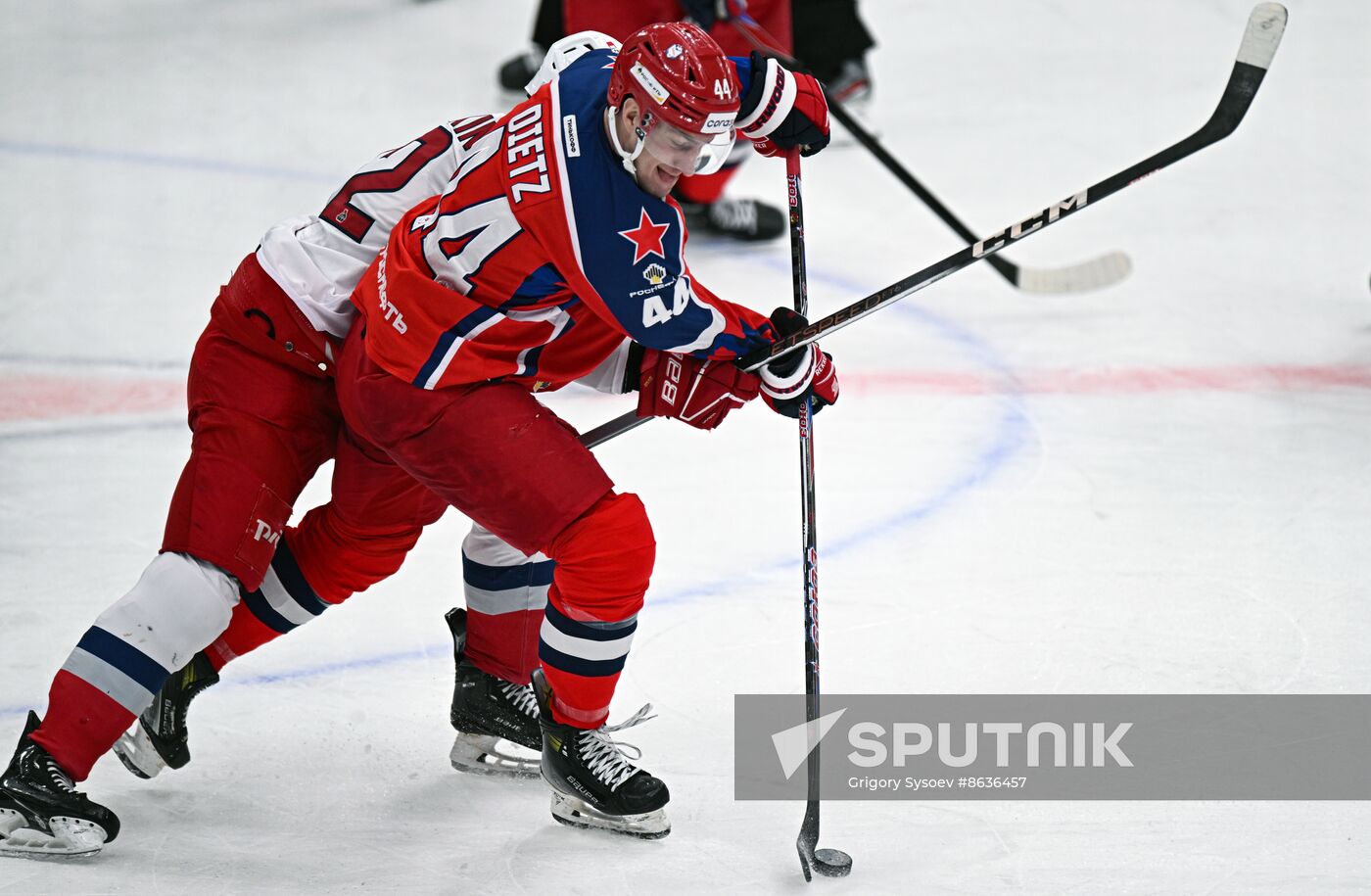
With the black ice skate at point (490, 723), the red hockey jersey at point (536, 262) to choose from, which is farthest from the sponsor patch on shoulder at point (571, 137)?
the black ice skate at point (490, 723)

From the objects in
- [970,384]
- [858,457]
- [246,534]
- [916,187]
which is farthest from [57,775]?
[916,187]

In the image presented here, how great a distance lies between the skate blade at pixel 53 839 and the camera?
212 cm

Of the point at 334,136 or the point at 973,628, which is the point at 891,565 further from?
the point at 334,136

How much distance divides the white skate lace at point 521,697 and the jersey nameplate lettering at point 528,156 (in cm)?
82

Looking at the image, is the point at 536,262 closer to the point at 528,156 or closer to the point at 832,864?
the point at 528,156

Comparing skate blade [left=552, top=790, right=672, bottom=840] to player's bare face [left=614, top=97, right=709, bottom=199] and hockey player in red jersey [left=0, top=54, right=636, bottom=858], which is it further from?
player's bare face [left=614, top=97, right=709, bottom=199]

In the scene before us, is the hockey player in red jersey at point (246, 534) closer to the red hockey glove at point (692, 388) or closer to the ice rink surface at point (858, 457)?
the ice rink surface at point (858, 457)

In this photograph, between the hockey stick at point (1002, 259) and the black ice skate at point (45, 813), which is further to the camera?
the hockey stick at point (1002, 259)

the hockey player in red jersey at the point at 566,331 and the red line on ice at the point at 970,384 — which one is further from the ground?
the hockey player in red jersey at the point at 566,331

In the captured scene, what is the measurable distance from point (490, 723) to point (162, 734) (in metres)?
0.48

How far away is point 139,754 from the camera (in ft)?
7.68

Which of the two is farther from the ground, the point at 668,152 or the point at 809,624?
the point at 668,152

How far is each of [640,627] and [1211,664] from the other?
980 millimetres

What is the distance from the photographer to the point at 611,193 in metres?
2.04
